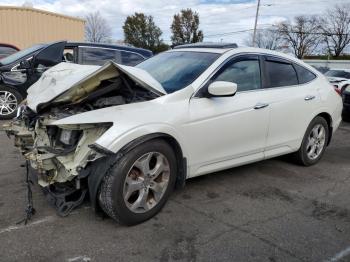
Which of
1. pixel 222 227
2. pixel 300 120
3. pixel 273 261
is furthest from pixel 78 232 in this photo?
pixel 300 120

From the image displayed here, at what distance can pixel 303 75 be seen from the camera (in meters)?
5.16

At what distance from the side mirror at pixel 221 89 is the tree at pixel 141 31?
5089 centimetres

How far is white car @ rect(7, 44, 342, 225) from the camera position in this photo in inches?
126

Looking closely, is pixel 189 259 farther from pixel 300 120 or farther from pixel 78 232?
pixel 300 120

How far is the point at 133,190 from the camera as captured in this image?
3.33 meters

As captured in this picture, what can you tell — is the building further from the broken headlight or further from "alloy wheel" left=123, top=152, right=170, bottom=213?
"alloy wheel" left=123, top=152, right=170, bottom=213

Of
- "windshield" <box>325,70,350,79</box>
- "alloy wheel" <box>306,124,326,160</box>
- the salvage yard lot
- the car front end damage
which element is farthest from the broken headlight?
"windshield" <box>325,70,350,79</box>

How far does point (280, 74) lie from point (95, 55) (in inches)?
189

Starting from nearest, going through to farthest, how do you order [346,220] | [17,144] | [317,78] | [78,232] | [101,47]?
[78,232]
[346,220]
[17,144]
[317,78]
[101,47]

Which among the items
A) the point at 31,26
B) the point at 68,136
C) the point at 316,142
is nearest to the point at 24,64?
the point at 68,136

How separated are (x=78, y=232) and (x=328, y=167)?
379cm

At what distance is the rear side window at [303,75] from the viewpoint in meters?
5.09

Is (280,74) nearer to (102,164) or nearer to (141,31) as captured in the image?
(102,164)

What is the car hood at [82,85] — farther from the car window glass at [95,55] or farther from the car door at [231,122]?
the car window glass at [95,55]
